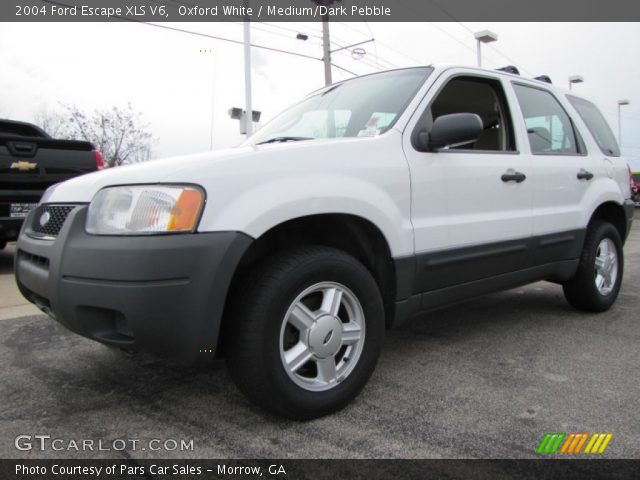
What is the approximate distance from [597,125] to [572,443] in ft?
10.7

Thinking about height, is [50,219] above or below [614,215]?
above

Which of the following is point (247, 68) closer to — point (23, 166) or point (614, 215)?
point (23, 166)

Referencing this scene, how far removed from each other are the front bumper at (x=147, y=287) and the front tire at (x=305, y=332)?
14cm

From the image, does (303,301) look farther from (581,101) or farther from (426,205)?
(581,101)

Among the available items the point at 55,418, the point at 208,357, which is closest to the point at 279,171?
the point at 208,357

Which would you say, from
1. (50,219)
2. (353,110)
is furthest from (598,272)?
(50,219)

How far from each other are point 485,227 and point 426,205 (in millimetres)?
544

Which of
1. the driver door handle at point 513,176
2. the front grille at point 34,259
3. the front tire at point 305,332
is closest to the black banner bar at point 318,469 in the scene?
the front tire at point 305,332

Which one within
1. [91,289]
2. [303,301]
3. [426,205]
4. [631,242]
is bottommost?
[631,242]

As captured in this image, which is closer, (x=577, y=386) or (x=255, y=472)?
(x=255, y=472)

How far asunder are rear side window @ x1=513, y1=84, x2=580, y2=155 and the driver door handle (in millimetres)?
336

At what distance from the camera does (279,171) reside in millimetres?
2074

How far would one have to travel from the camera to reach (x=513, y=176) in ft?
Result: 10.1

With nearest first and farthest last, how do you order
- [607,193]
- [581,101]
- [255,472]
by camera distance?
[255,472], [607,193], [581,101]
